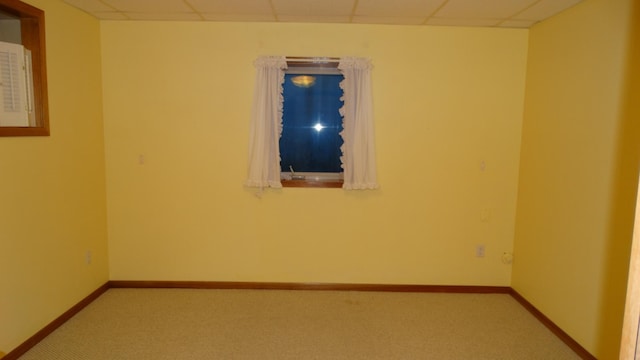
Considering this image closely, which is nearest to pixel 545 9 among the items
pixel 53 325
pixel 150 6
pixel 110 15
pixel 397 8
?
pixel 397 8

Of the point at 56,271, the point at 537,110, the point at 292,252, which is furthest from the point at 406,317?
the point at 56,271

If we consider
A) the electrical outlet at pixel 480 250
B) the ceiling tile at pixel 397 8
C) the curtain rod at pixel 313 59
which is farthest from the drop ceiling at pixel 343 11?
the electrical outlet at pixel 480 250

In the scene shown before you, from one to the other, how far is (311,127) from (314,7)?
108cm

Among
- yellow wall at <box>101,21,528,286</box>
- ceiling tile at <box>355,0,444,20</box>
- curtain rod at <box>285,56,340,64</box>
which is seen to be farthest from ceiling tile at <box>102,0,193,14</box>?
ceiling tile at <box>355,0,444,20</box>

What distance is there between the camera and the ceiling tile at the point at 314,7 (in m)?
2.78

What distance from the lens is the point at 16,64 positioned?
7.93 feet

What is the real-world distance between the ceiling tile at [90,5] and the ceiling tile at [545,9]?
10.5ft

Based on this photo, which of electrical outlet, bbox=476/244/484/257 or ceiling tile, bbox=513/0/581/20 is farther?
electrical outlet, bbox=476/244/484/257

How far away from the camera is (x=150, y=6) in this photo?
2.90 m

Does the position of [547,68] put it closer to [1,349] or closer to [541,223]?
[541,223]

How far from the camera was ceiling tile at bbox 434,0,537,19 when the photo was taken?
2.71 metres

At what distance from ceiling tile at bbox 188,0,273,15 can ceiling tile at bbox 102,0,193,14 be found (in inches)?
4.3

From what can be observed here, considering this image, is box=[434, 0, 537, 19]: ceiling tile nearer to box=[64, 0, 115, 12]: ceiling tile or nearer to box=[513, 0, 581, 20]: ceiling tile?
box=[513, 0, 581, 20]: ceiling tile

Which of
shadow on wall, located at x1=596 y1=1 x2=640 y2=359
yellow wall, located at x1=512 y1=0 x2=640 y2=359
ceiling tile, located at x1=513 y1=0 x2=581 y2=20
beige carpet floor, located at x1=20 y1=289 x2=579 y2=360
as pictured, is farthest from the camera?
ceiling tile, located at x1=513 y1=0 x2=581 y2=20
